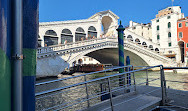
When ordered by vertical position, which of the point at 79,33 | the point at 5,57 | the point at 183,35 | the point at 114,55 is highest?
the point at 79,33

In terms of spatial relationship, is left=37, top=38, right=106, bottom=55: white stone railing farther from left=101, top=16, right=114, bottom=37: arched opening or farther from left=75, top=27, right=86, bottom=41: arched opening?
left=101, top=16, right=114, bottom=37: arched opening

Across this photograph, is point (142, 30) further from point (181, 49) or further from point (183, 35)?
point (183, 35)

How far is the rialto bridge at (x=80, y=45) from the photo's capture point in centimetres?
1320

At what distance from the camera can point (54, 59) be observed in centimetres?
1333

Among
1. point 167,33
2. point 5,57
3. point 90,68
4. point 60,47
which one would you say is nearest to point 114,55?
point 90,68

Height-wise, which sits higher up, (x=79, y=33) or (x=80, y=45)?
(x=79, y=33)

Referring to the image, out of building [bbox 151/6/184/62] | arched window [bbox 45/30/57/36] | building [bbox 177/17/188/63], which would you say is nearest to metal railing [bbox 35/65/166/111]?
arched window [bbox 45/30/57/36]

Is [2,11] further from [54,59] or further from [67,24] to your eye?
[67,24]

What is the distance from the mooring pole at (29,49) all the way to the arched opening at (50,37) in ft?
56.4

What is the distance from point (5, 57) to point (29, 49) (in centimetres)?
15

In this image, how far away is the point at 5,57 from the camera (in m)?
0.74

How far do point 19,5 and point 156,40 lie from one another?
27.5 meters

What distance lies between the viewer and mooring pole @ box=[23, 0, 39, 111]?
2.78ft

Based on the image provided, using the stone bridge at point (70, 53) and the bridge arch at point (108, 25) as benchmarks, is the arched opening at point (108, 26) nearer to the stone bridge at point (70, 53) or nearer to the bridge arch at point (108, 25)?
the bridge arch at point (108, 25)
